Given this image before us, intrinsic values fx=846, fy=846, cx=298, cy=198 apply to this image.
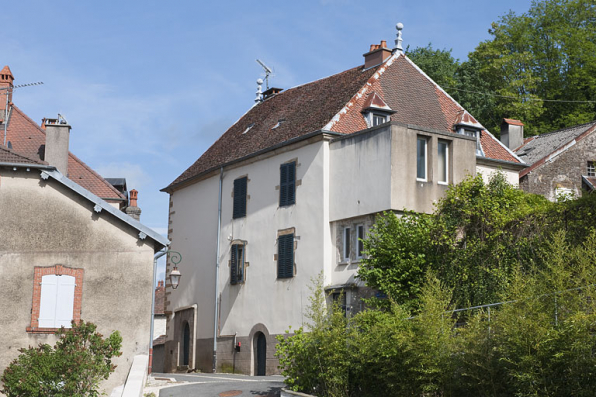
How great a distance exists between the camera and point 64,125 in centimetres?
2464

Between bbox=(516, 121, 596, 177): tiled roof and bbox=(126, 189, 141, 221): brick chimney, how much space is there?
599 inches

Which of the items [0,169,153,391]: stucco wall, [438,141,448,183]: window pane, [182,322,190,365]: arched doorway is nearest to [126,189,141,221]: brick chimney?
[182,322,190,365]: arched doorway

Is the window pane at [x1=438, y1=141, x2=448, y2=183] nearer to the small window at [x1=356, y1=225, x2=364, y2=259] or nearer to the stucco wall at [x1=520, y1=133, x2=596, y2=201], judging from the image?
the small window at [x1=356, y1=225, x2=364, y2=259]

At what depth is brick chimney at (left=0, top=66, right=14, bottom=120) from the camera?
28.2 m

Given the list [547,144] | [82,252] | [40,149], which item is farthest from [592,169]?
[82,252]

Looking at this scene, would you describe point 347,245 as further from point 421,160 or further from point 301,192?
point 421,160

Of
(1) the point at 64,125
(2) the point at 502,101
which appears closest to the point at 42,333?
(1) the point at 64,125

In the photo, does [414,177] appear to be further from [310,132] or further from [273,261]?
[273,261]

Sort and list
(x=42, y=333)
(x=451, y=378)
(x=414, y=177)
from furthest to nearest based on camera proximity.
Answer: (x=414, y=177) → (x=42, y=333) → (x=451, y=378)

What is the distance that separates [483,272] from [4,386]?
1124 cm

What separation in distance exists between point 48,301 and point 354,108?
1158cm

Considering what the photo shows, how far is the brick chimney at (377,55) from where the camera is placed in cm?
2911

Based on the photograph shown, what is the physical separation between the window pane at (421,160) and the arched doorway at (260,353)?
7.49 meters

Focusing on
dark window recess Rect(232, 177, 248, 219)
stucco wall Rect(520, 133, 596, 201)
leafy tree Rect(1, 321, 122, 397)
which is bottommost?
leafy tree Rect(1, 321, 122, 397)
